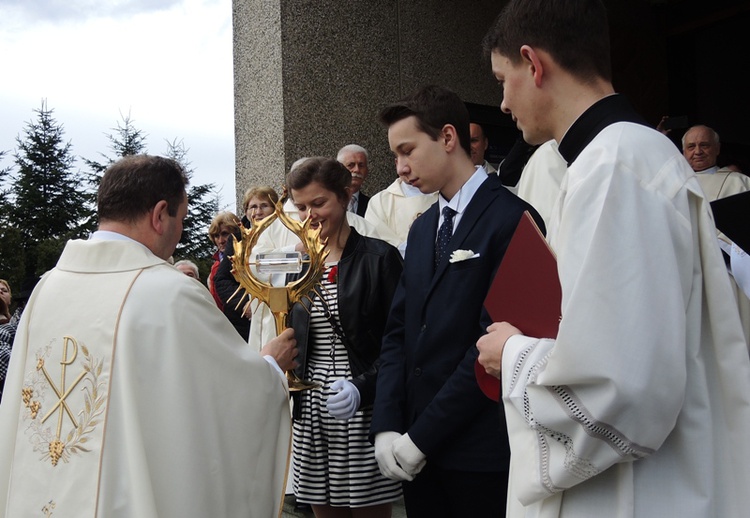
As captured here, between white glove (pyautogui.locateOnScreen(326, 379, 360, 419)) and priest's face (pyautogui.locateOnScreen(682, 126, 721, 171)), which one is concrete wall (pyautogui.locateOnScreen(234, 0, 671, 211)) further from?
white glove (pyautogui.locateOnScreen(326, 379, 360, 419))

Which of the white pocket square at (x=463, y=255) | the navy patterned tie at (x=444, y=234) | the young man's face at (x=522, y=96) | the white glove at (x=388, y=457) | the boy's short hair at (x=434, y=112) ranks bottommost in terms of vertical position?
the white glove at (x=388, y=457)

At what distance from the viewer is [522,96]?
1.91 metres

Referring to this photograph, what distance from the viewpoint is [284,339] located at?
3.18 m

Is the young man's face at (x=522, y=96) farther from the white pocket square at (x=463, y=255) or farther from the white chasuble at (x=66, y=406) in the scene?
the white chasuble at (x=66, y=406)

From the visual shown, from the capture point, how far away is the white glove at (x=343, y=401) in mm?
3213

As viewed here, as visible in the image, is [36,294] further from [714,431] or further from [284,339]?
[714,431]

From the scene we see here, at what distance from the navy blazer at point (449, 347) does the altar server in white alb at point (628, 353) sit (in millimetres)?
818

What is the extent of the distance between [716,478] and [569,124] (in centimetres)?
84

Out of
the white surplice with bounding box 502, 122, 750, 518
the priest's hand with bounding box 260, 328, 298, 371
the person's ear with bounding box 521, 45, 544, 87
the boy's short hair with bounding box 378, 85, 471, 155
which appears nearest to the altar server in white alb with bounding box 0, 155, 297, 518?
the priest's hand with bounding box 260, 328, 298, 371

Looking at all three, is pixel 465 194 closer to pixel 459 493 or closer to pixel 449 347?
pixel 449 347

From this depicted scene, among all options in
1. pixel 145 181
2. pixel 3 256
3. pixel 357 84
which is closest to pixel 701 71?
pixel 357 84

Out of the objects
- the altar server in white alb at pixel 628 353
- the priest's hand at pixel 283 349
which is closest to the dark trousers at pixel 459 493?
the priest's hand at pixel 283 349

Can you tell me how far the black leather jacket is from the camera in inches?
137

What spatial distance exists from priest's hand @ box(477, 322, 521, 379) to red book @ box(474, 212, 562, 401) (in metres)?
0.03
